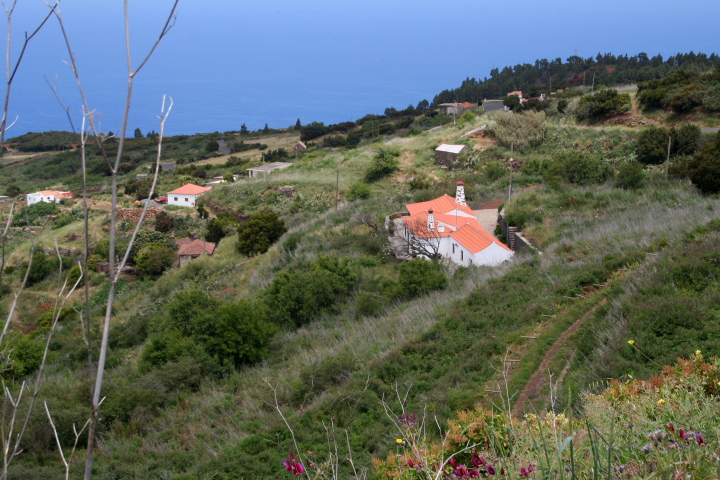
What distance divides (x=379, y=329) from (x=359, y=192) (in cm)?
1844

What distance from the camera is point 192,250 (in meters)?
29.3

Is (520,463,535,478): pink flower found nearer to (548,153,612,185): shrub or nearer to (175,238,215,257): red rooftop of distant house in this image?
(548,153,612,185): shrub

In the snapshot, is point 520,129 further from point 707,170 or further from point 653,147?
point 707,170

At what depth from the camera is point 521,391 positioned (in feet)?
28.8

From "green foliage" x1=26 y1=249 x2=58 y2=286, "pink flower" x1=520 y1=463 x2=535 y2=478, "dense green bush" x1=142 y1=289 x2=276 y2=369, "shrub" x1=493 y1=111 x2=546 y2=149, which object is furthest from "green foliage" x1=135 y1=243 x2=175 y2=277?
"pink flower" x1=520 y1=463 x2=535 y2=478

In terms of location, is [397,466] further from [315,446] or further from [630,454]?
[315,446]

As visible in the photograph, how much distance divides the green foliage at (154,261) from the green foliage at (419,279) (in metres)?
15.6

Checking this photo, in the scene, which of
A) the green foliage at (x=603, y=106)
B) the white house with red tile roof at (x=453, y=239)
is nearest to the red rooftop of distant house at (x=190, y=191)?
the green foliage at (x=603, y=106)

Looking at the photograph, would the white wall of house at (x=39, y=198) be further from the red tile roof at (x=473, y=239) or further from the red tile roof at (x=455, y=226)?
the red tile roof at (x=473, y=239)

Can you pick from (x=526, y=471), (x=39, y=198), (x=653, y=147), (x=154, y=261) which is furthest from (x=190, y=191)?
(x=526, y=471)

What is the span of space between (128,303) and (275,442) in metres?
17.5

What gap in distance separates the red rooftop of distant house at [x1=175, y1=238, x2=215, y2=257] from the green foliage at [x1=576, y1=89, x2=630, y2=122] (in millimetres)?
20746

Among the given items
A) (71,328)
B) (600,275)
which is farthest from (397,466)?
(71,328)

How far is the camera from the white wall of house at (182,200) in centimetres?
4116
